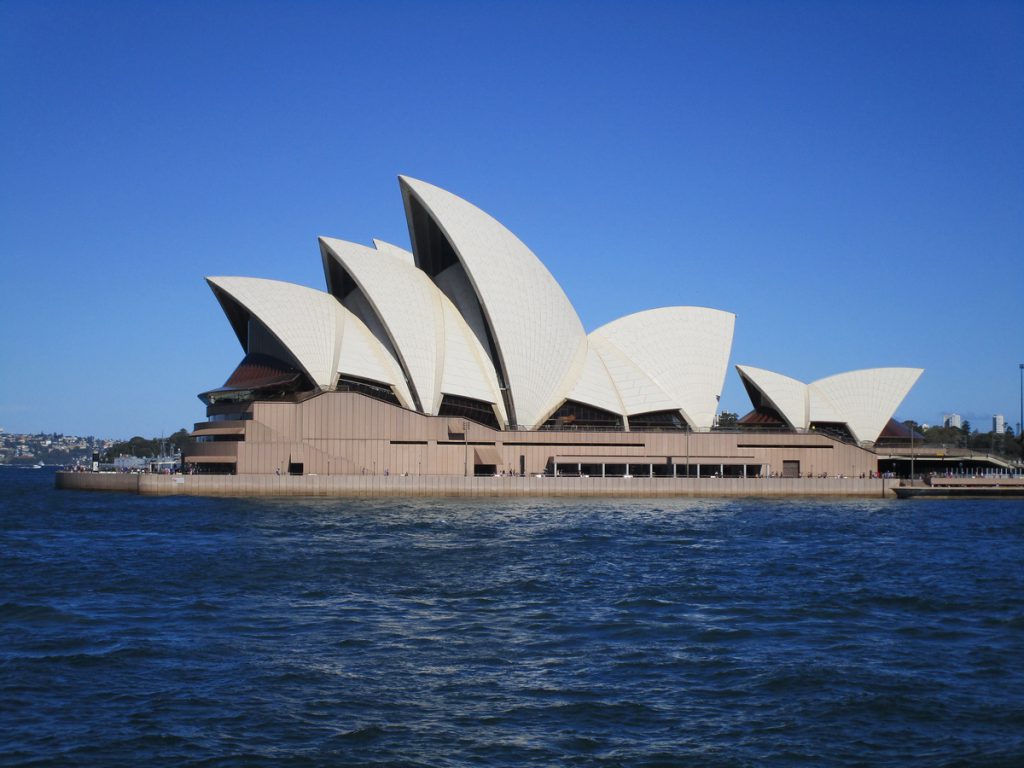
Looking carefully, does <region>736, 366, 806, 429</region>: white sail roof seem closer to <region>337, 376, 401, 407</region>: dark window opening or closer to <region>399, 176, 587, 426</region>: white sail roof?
<region>399, 176, 587, 426</region>: white sail roof

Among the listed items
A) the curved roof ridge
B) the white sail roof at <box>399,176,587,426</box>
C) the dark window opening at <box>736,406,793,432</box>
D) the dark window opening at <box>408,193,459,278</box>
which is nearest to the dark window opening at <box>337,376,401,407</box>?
the curved roof ridge

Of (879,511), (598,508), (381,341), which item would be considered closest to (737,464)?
(879,511)

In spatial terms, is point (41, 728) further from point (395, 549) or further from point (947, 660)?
point (395, 549)

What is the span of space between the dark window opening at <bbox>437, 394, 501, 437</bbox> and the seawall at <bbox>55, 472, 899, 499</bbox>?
4.82 metres

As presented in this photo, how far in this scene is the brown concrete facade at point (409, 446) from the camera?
56.6m

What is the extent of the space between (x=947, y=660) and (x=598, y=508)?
32.9 m

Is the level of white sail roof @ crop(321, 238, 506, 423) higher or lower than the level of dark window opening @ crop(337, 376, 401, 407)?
higher

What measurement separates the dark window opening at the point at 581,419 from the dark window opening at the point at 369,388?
9.68 metres

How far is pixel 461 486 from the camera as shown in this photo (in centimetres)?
5528

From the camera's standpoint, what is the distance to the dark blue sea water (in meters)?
11.5

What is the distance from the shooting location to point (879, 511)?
50062 mm

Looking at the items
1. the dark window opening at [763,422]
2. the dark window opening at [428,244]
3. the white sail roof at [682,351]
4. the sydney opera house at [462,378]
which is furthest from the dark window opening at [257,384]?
the dark window opening at [763,422]

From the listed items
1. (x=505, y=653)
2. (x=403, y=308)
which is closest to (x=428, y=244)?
(x=403, y=308)

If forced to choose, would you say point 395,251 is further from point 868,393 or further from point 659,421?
point 868,393
